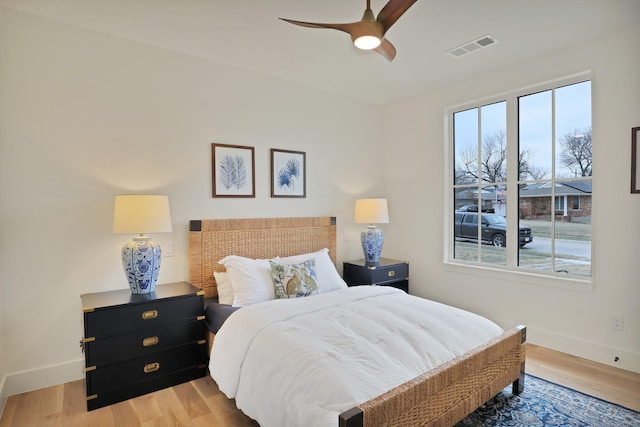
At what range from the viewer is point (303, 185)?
4.00 m

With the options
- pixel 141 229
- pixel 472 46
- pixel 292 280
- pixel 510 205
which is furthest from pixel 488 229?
pixel 141 229

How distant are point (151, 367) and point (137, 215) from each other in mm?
1121

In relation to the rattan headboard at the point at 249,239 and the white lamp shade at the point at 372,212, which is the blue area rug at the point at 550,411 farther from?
the rattan headboard at the point at 249,239

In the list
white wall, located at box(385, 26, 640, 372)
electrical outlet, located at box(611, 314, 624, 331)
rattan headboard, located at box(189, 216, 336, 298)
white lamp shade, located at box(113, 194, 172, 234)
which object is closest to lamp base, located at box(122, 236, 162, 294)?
white lamp shade, located at box(113, 194, 172, 234)

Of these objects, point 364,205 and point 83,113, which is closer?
point 83,113

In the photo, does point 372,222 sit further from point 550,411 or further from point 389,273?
point 550,411

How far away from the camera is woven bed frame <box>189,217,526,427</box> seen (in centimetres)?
157

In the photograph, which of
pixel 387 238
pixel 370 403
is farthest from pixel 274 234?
pixel 370 403

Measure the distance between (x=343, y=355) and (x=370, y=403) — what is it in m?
0.40

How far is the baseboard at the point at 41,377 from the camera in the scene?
2506mm

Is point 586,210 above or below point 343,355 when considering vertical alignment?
above

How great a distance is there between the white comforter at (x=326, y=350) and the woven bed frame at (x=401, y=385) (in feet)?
0.31

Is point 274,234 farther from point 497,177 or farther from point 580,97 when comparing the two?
point 580,97

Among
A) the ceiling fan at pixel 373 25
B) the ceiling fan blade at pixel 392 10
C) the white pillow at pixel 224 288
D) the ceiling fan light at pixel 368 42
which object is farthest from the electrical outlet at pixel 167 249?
the ceiling fan blade at pixel 392 10
